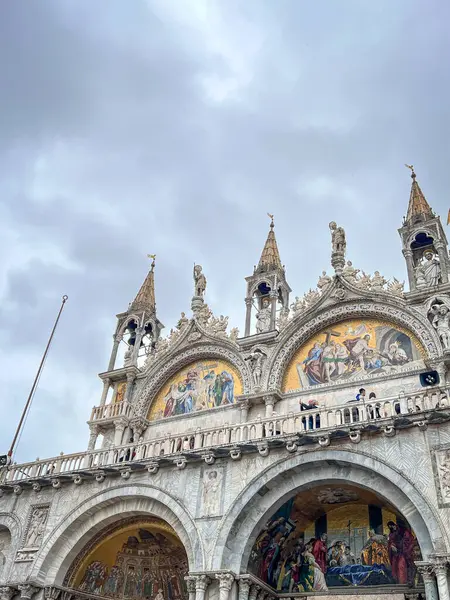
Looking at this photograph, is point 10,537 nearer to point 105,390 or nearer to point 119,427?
point 119,427

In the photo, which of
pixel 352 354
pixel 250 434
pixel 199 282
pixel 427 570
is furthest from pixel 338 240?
pixel 427 570

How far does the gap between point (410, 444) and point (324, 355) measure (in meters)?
6.22

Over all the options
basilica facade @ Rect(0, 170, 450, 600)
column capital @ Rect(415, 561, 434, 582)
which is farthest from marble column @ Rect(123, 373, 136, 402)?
column capital @ Rect(415, 561, 434, 582)

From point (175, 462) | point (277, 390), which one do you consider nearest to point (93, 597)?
point (175, 462)

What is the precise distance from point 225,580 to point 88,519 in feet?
16.3

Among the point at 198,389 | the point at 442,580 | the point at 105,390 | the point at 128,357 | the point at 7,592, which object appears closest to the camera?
the point at 442,580

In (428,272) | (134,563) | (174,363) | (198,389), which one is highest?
(428,272)

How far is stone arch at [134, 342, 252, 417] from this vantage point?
21.3 metres

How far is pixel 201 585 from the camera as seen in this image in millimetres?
13531

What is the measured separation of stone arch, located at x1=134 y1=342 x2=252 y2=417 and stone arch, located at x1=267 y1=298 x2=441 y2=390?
2057 mm

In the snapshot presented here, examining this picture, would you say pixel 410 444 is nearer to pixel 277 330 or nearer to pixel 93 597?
pixel 277 330

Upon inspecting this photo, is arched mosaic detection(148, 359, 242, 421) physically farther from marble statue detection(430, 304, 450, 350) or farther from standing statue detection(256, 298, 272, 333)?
marble statue detection(430, 304, 450, 350)

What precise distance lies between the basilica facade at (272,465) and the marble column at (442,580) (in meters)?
0.03

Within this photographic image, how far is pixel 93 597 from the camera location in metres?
16.9
